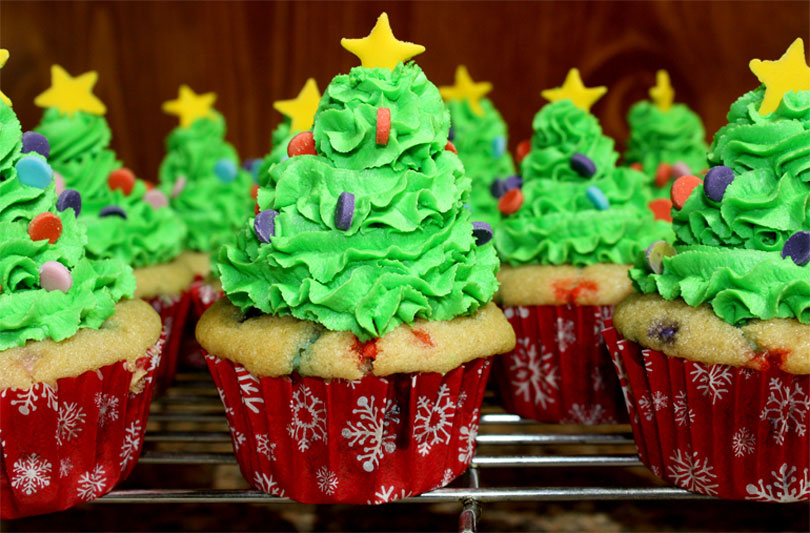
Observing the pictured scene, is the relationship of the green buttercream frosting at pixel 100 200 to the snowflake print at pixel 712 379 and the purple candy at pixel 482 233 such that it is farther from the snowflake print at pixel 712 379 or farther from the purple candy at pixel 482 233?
the snowflake print at pixel 712 379

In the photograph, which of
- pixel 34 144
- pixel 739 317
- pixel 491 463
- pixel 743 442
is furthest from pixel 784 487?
pixel 34 144

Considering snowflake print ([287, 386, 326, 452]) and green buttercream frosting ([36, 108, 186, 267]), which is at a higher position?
green buttercream frosting ([36, 108, 186, 267])

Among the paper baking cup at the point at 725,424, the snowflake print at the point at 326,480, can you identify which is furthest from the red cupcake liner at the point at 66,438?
the paper baking cup at the point at 725,424

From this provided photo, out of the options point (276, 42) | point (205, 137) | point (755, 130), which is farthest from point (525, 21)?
point (755, 130)

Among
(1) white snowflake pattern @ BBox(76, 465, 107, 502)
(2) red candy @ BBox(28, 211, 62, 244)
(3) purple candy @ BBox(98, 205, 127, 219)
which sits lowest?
(1) white snowflake pattern @ BBox(76, 465, 107, 502)

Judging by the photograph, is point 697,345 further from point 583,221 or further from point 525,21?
point 525,21

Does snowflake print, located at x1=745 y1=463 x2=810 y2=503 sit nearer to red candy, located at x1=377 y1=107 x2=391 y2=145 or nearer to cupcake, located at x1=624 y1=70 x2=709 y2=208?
red candy, located at x1=377 y1=107 x2=391 y2=145

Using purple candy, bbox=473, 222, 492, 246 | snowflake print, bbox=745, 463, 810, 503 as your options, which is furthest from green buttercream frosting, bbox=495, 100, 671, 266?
snowflake print, bbox=745, 463, 810, 503
